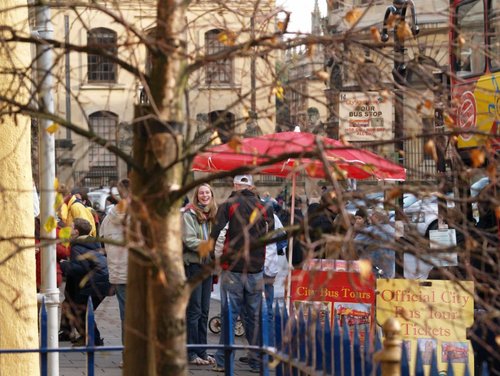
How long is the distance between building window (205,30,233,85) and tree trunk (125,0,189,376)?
0.18m

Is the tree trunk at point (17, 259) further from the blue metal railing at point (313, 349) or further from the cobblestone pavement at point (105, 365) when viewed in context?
the cobblestone pavement at point (105, 365)

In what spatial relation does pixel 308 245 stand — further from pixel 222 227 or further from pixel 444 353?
pixel 222 227

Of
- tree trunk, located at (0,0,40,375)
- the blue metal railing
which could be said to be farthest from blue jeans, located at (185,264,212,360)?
the blue metal railing

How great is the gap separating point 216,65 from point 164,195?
0.55 m

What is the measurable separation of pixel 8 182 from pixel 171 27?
3.43m

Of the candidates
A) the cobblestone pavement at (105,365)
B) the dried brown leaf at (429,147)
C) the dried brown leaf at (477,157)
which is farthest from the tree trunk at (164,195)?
the cobblestone pavement at (105,365)

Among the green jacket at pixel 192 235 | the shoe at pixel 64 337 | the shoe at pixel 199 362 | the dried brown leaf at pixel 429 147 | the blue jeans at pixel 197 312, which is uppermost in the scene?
the dried brown leaf at pixel 429 147

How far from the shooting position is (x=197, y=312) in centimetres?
1200

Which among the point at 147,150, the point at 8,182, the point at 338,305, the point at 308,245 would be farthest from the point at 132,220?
the point at 338,305

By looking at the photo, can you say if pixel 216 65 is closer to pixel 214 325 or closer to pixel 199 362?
pixel 199 362

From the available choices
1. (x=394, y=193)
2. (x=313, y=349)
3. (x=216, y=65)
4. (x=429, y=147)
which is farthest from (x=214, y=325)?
(x=394, y=193)

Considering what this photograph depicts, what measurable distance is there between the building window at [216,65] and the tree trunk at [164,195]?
0.60 feet

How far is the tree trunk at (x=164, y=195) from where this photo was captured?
3.90 m

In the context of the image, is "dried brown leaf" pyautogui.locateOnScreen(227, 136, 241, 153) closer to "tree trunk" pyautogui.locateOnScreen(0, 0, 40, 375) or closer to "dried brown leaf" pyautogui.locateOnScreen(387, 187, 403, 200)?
"dried brown leaf" pyautogui.locateOnScreen(387, 187, 403, 200)
